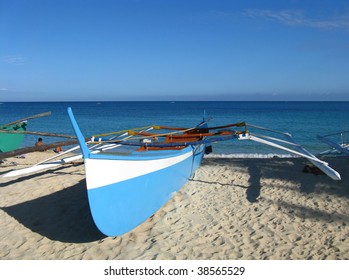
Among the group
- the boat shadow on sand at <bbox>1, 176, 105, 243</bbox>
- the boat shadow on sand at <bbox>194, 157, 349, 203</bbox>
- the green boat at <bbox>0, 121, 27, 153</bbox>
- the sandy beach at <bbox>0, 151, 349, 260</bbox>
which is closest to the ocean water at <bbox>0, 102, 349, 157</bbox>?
the boat shadow on sand at <bbox>194, 157, 349, 203</bbox>

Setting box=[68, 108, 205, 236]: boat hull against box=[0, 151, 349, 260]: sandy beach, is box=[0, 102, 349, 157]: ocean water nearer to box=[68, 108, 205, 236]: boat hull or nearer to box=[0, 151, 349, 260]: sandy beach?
box=[0, 151, 349, 260]: sandy beach

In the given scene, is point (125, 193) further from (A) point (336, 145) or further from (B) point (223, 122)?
(B) point (223, 122)

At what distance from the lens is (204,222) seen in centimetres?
492

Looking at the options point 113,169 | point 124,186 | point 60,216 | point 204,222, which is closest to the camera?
point 113,169

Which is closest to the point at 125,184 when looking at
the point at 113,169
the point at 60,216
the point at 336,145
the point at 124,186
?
the point at 124,186

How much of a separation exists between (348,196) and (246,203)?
71.5 inches

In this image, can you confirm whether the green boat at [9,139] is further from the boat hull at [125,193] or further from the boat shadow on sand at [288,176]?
the boat hull at [125,193]

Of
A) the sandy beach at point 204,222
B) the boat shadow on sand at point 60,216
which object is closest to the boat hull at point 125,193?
the sandy beach at point 204,222

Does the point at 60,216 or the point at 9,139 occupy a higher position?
the point at 9,139

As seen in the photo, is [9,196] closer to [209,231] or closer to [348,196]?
[209,231]

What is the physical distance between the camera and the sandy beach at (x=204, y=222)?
4.09m

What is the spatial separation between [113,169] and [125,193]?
42 cm

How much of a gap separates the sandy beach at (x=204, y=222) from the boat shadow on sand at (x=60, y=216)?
0.05 feet
